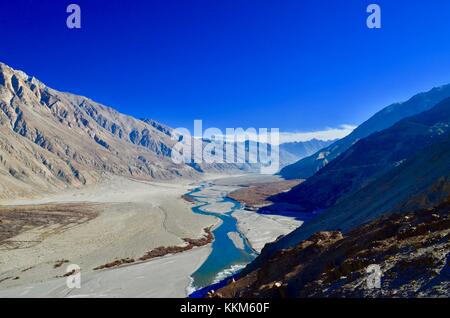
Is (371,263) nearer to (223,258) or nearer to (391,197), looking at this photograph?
(391,197)

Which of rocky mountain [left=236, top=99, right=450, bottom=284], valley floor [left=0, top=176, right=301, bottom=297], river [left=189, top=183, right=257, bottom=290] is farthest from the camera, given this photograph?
river [left=189, top=183, right=257, bottom=290]

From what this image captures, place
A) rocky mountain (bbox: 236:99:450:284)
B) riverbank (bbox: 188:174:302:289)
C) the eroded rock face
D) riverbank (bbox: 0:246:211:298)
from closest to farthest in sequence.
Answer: the eroded rock face < rocky mountain (bbox: 236:99:450:284) < riverbank (bbox: 0:246:211:298) < riverbank (bbox: 188:174:302:289)

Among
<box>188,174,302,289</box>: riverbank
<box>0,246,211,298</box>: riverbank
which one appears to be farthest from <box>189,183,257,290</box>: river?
<box>0,246,211,298</box>: riverbank

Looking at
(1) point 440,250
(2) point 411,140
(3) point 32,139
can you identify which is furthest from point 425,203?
(3) point 32,139

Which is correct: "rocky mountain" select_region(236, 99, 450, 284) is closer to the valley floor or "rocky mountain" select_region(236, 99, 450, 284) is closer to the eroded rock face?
the eroded rock face
